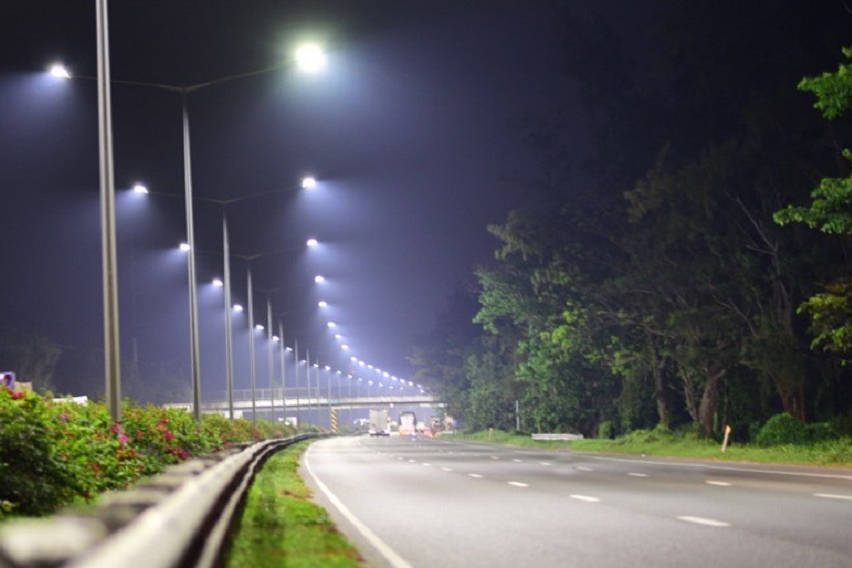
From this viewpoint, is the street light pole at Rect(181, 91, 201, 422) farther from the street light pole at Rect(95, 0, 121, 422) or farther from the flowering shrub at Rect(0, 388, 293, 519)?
the street light pole at Rect(95, 0, 121, 422)

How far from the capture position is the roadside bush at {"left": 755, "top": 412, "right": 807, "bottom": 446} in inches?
1817

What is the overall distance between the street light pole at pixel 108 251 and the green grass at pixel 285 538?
112 inches

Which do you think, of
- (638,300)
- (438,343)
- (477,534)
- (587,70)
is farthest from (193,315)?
(438,343)

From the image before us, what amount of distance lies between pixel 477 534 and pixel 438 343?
440 feet

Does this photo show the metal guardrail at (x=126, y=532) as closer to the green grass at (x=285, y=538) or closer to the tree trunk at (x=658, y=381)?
the green grass at (x=285, y=538)

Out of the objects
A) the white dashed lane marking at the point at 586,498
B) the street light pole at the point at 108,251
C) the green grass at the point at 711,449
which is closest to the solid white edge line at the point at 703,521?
the white dashed lane marking at the point at 586,498

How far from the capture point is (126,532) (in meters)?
4.96

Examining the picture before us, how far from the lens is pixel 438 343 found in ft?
491

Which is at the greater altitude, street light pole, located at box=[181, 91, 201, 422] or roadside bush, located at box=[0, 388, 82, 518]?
street light pole, located at box=[181, 91, 201, 422]

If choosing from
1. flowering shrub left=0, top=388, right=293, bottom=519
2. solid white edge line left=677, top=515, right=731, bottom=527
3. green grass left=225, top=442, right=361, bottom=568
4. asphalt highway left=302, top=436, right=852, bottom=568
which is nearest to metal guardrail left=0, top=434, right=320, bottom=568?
green grass left=225, top=442, right=361, bottom=568

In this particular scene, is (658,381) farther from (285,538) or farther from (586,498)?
(285,538)

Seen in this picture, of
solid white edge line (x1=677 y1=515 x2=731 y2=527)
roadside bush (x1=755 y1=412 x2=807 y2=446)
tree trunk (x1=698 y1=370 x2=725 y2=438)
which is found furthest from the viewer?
tree trunk (x1=698 y1=370 x2=725 y2=438)

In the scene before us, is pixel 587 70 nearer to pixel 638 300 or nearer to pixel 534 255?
pixel 534 255

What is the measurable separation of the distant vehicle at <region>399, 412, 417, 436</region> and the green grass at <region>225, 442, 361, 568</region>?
14056 cm
